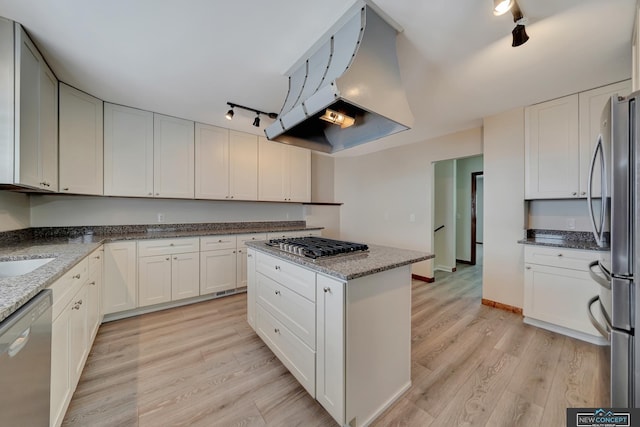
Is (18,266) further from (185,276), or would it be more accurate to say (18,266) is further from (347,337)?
(347,337)

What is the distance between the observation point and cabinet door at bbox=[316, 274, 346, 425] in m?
1.27

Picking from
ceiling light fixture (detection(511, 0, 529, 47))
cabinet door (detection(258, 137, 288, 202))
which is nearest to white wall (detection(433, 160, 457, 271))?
cabinet door (detection(258, 137, 288, 202))

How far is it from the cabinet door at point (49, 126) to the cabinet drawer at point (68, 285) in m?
0.98

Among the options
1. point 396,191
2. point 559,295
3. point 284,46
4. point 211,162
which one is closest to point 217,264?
point 211,162

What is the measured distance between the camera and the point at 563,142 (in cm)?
249

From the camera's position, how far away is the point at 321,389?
1411 mm

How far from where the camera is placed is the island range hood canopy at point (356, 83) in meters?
1.41

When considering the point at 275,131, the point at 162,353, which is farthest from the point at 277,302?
the point at 275,131

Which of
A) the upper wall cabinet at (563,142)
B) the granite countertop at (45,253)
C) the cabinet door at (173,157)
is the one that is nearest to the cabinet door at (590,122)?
the upper wall cabinet at (563,142)

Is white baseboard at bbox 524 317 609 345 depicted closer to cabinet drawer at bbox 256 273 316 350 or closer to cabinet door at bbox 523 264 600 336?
cabinet door at bbox 523 264 600 336

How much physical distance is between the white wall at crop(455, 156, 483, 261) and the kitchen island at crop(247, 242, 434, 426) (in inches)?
172

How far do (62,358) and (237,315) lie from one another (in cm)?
157

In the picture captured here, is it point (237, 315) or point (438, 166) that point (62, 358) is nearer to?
point (237, 315)

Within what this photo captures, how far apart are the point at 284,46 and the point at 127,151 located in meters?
2.40
